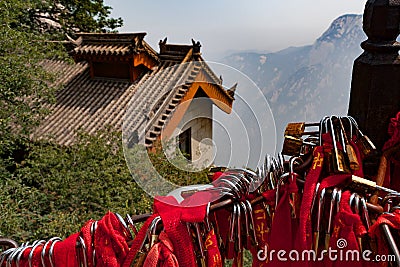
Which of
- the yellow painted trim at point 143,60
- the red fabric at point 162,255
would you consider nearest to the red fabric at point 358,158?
the red fabric at point 162,255

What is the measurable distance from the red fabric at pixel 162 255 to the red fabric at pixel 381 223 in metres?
0.24

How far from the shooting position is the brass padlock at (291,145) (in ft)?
1.92

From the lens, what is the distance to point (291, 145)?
0.59 m

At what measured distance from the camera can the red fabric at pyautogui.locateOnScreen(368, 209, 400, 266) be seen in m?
0.48

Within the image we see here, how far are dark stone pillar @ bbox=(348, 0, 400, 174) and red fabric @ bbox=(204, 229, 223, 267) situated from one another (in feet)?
0.99

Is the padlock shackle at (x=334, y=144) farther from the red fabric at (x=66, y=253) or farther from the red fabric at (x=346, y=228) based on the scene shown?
the red fabric at (x=66, y=253)

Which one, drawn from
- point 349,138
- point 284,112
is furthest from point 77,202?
point 349,138

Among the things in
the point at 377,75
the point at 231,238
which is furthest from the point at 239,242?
the point at 377,75

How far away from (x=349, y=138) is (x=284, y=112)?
0.25 meters

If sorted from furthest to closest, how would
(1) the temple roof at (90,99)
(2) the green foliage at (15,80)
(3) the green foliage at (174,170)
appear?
(1) the temple roof at (90,99)
(2) the green foliage at (15,80)
(3) the green foliage at (174,170)

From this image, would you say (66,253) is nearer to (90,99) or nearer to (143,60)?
(143,60)

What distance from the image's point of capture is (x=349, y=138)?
599mm

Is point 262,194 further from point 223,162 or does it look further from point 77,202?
point 77,202

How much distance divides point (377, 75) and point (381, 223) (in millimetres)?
247
